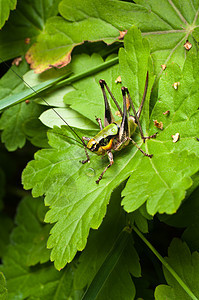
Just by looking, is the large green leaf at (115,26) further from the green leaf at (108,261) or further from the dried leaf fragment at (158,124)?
the green leaf at (108,261)

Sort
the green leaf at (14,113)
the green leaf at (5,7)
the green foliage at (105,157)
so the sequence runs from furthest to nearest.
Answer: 1. the green leaf at (14,113)
2. the green leaf at (5,7)
3. the green foliage at (105,157)

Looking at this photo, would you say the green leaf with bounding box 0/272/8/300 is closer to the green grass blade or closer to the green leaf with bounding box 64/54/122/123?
the green grass blade

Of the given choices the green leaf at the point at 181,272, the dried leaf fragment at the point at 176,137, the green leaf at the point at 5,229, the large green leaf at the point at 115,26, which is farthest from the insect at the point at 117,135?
the green leaf at the point at 5,229

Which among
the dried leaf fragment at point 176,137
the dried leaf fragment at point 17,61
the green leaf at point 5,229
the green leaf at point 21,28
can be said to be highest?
the green leaf at point 21,28

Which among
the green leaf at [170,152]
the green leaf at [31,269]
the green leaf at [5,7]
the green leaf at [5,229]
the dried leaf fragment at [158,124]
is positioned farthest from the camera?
the green leaf at [5,229]

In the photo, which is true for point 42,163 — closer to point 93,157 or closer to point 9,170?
point 93,157

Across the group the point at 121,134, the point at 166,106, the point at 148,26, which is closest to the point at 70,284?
the point at 121,134

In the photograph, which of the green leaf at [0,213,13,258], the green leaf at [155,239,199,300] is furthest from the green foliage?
the green leaf at [0,213,13,258]
